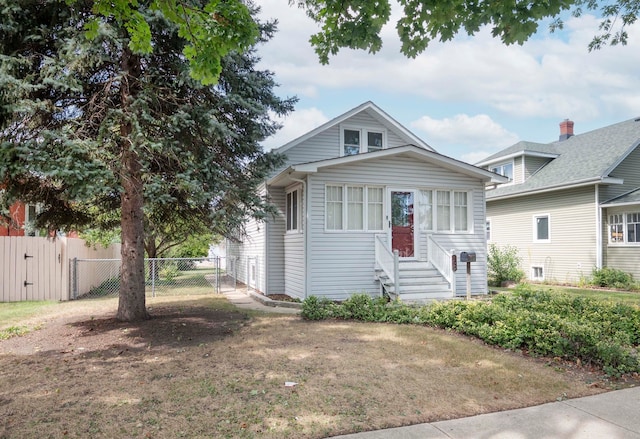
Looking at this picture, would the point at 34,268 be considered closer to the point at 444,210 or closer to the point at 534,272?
the point at 444,210

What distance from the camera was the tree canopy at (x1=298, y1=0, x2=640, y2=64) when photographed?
14.8ft

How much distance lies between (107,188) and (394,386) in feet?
15.3

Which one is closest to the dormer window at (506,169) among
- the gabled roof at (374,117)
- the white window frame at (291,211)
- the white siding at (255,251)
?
the gabled roof at (374,117)

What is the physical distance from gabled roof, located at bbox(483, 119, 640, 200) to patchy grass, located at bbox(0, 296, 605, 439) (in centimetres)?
1243

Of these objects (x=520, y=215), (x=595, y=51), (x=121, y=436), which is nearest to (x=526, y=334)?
(x=121, y=436)

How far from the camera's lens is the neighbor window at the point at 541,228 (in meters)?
17.7

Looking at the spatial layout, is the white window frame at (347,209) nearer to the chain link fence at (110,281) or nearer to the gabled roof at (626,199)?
the chain link fence at (110,281)

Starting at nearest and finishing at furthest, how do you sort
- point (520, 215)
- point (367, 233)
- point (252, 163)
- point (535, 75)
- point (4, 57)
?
1. point (4, 57)
2. point (252, 163)
3. point (367, 233)
4. point (535, 75)
5. point (520, 215)

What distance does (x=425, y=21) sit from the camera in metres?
5.13

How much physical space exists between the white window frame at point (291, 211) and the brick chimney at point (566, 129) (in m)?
17.8

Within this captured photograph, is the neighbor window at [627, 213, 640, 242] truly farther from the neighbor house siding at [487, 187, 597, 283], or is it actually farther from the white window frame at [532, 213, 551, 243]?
the white window frame at [532, 213, 551, 243]

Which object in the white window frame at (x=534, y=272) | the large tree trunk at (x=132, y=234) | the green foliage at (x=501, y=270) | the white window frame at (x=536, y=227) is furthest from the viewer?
the white window frame at (x=534, y=272)

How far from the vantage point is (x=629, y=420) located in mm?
3684

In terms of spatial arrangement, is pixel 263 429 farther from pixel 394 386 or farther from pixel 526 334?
pixel 526 334
